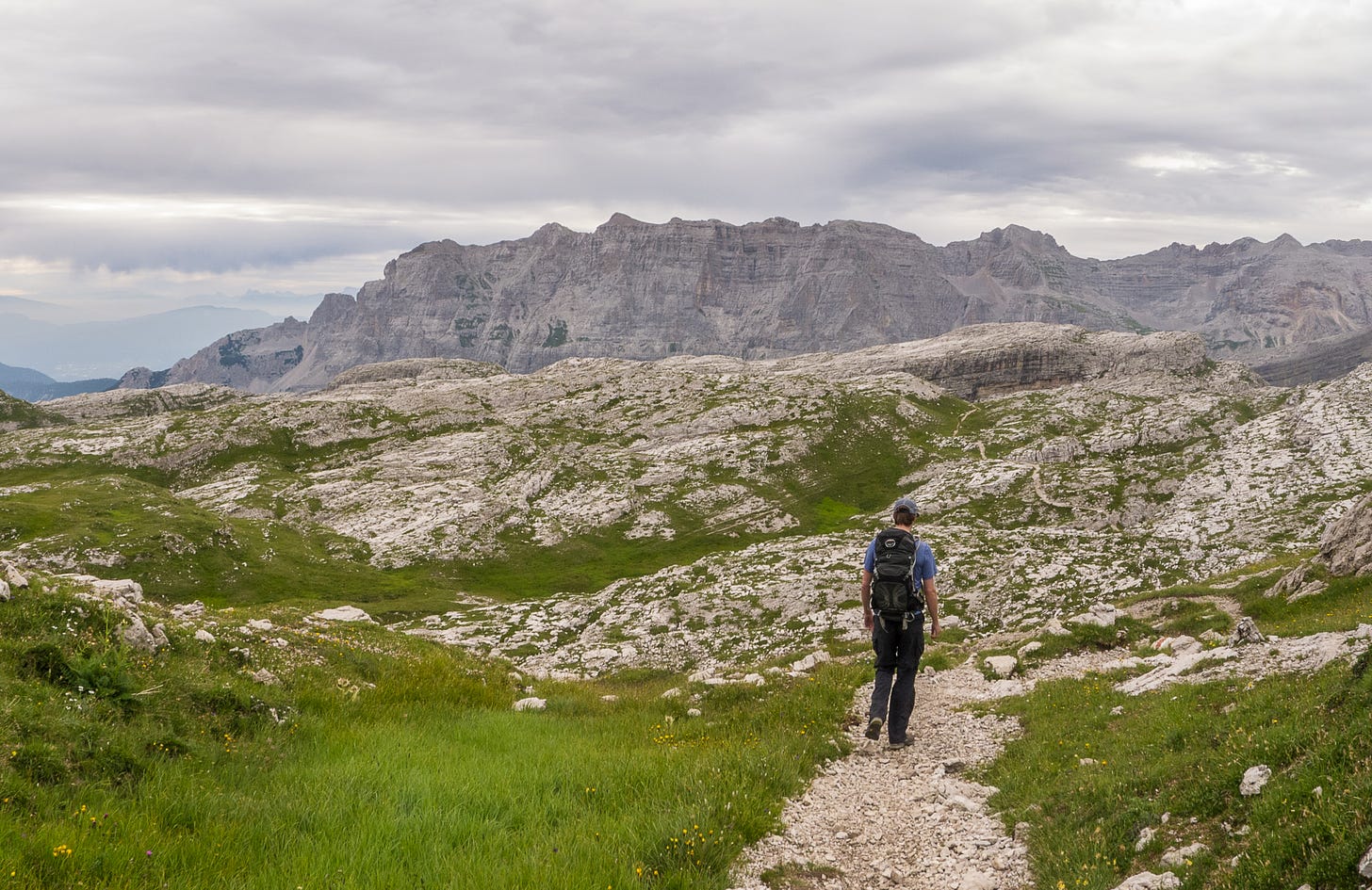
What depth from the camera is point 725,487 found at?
10450 cm

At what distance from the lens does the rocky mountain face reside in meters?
51.4

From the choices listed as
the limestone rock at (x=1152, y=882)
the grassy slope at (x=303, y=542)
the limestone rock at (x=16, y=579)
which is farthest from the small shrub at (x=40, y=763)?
the grassy slope at (x=303, y=542)

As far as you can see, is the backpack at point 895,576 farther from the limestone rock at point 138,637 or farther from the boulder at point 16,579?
→ the boulder at point 16,579

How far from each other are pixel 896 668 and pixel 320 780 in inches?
448

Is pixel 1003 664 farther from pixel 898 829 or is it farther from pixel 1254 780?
pixel 1254 780

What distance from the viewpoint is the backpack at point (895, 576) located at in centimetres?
1452

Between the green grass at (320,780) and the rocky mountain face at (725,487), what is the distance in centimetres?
3219

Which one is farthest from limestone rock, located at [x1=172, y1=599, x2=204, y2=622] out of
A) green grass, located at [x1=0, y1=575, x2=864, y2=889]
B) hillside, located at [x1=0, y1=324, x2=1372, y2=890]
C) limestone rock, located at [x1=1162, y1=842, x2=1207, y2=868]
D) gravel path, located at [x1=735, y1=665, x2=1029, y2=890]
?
limestone rock, located at [x1=1162, y1=842, x2=1207, y2=868]

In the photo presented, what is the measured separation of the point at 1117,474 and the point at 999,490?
14.5 m

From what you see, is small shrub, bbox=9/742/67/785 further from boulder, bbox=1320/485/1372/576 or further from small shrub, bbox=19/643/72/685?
boulder, bbox=1320/485/1372/576

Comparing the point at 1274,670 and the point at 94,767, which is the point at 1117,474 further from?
the point at 94,767

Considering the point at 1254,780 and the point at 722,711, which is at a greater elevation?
the point at 1254,780

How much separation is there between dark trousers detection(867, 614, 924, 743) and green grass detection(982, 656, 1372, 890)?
6.58ft

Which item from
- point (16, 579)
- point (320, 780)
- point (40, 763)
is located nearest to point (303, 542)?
point (16, 579)
